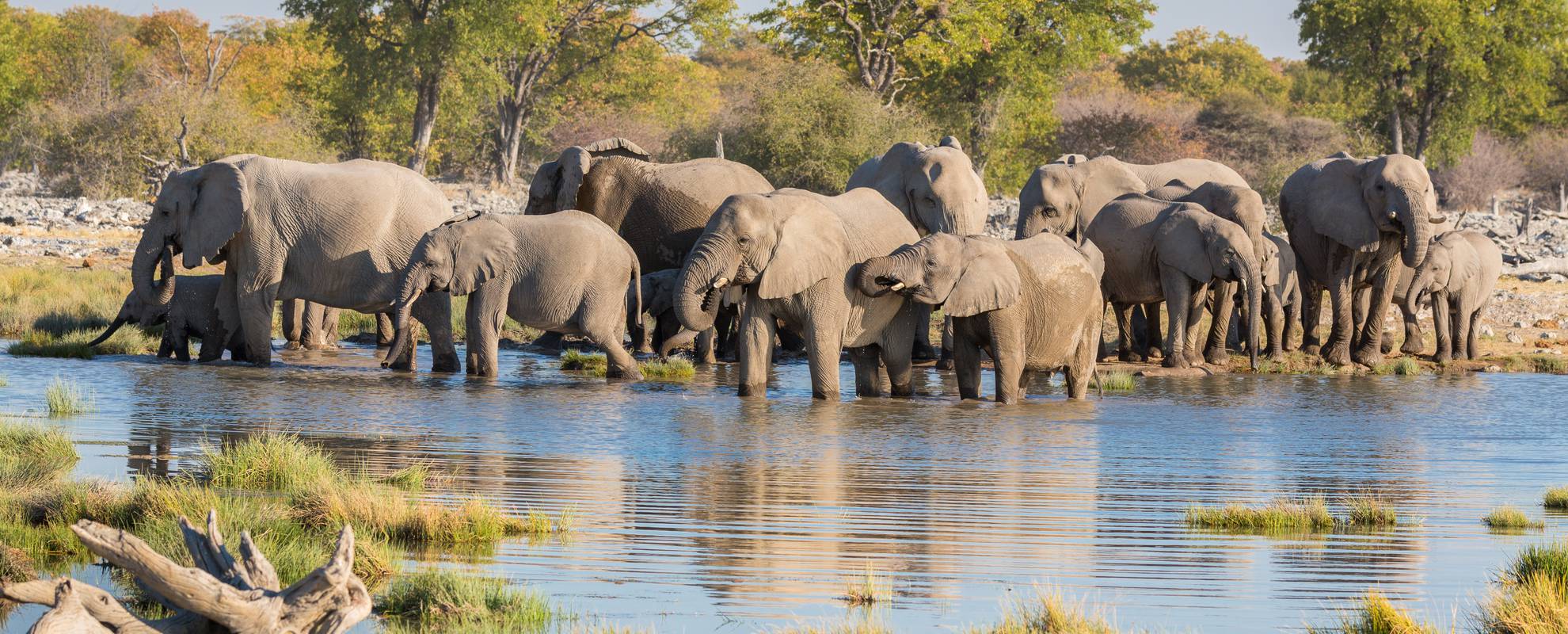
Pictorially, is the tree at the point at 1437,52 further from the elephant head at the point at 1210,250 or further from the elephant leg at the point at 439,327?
the elephant leg at the point at 439,327

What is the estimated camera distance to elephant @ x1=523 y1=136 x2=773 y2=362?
18.9m

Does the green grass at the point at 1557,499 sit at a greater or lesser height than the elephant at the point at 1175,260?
lesser

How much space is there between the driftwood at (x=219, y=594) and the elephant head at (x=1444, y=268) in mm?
15631

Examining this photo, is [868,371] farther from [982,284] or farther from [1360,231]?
[1360,231]

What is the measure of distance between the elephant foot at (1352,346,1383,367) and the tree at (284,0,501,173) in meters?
27.3

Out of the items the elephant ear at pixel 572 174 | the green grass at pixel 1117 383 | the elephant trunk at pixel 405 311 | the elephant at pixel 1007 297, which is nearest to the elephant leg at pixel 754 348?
the elephant at pixel 1007 297

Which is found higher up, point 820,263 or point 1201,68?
point 1201,68

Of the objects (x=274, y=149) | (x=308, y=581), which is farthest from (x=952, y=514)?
(x=274, y=149)

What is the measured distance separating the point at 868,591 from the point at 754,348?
25.6 ft

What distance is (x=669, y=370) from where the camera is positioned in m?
17.0

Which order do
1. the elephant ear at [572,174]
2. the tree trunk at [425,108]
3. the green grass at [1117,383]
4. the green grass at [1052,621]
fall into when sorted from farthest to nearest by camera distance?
the tree trunk at [425,108]
the elephant ear at [572,174]
the green grass at [1117,383]
the green grass at [1052,621]

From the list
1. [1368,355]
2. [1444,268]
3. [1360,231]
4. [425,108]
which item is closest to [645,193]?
[1360,231]

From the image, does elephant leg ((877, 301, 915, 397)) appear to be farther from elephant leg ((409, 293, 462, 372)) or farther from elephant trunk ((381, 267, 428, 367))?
elephant leg ((409, 293, 462, 372))

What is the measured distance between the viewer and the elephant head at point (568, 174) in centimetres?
1909
